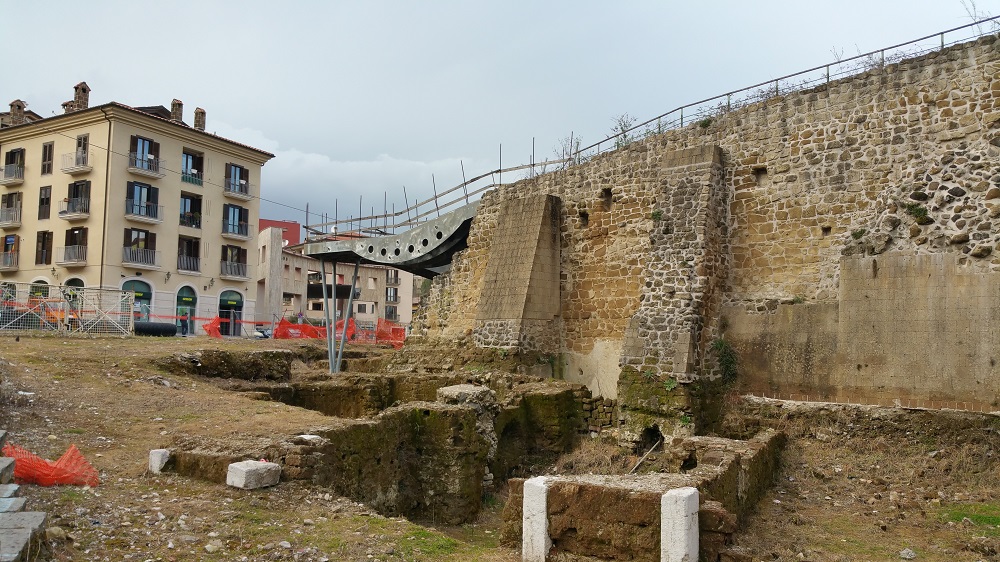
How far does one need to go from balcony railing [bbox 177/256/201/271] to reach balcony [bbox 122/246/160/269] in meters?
1.25

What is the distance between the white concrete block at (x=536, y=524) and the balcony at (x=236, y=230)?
36.0 metres

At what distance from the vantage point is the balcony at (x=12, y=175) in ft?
119

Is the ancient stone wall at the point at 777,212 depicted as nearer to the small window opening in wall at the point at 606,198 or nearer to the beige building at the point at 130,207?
the small window opening in wall at the point at 606,198

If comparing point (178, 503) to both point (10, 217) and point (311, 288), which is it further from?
point (311, 288)

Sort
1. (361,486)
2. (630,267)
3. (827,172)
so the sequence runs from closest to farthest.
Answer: (361,486)
(827,172)
(630,267)

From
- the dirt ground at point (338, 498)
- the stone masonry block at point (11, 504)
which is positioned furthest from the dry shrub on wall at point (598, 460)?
the stone masonry block at point (11, 504)

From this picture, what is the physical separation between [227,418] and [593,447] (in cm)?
600

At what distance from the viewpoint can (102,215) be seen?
33500 millimetres

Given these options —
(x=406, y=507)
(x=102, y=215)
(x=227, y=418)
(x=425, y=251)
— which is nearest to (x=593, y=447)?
(x=406, y=507)

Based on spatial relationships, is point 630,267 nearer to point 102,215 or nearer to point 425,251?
point 425,251

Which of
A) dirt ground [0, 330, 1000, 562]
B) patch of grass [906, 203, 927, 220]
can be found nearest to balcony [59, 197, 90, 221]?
dirt ground [0, 330, 1000, 562]

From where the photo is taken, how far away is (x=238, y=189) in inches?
1558

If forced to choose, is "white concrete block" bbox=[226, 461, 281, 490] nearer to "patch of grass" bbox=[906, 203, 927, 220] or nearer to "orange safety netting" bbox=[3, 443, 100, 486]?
"orange safety netting" bbox=[3, 443, 100, 486]

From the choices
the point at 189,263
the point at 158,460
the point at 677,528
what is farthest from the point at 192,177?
the point at 677,528
